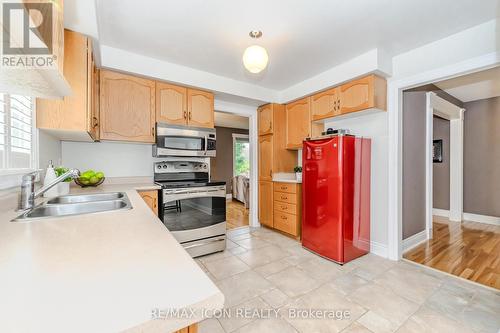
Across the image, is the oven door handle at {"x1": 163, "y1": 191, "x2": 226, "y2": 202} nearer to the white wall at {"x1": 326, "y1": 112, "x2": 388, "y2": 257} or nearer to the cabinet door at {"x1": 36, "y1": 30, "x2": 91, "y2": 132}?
the cabinet door at {"x1": 36, "y1": 30, "x2": 91, "y2": 132}

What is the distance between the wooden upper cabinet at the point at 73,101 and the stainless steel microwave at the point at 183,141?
0.89 metres

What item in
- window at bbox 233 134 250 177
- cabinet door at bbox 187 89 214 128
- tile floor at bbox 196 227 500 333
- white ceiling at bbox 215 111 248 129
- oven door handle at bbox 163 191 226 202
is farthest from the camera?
window at bbox 233 134 250 177

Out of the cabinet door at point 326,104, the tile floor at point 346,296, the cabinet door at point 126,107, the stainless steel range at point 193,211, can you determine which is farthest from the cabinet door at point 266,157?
the cabinet door at point 126,107

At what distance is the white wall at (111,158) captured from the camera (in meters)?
2.48

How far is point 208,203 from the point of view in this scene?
8.70 ft

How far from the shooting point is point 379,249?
8.59 feet

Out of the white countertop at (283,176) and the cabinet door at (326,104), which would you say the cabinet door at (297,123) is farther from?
the white countertop at (283,176)

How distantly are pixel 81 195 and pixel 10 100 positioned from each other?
0.74m

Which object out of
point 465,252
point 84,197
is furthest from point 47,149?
point 465,252

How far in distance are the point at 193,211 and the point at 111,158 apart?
3.96ft

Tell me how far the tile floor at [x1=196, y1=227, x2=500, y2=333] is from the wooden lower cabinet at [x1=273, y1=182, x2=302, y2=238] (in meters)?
0.55

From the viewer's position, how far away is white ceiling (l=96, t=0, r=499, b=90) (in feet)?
5.54

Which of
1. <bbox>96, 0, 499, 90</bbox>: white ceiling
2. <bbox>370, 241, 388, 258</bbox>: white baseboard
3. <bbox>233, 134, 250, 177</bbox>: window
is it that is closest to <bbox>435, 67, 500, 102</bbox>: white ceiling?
<bbox>96, 0, 499, 90</bbox>: white ceiling

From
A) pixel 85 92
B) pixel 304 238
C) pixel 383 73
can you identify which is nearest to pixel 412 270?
pixel 304 238
